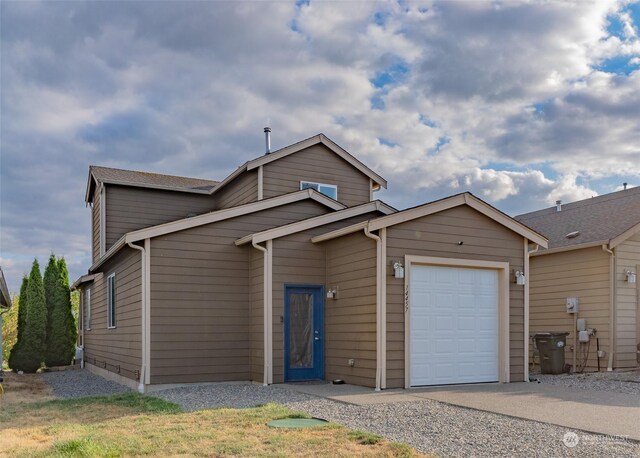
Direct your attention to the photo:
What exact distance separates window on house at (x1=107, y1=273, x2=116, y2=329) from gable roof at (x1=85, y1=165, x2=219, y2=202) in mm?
2876

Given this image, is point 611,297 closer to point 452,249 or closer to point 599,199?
point 599,199

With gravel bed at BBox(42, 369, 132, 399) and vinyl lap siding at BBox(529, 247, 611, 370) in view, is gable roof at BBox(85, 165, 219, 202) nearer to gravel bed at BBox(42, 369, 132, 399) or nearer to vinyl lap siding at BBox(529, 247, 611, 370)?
gravel bed at BBox(42, 369, 132, 399)

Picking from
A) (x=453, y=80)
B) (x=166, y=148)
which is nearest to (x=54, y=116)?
(x=166, y=148)

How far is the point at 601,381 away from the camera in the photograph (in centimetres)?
1168

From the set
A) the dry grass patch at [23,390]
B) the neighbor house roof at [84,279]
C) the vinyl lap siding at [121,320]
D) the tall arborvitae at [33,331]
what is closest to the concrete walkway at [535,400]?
the vinyl lap siding at [121,320]

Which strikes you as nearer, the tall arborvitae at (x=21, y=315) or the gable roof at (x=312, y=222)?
the gable roof at (x=312, y=222)

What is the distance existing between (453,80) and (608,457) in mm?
9451

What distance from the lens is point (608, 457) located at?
17.8 ft

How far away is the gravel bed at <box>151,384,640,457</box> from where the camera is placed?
574 cm

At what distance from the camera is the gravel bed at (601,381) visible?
34.5 feet

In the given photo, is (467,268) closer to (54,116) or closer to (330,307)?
(330,307)

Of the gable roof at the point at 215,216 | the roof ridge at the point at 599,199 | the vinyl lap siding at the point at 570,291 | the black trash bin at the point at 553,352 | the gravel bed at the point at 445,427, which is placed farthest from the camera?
the roof ridge at the point at 599,199

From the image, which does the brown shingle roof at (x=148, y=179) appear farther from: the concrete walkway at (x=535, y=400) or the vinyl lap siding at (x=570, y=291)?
the vinyl lap siding at (x=570, y=291)

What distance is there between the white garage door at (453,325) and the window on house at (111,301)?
7.61m
